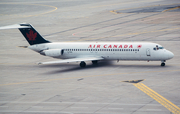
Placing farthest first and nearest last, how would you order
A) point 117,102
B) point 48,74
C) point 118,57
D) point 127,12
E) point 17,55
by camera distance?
1. point 127,12
2. point 17,55
3. point 118,57
4. point 48,74
5. point 117,102

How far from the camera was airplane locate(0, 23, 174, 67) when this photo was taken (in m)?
44.3

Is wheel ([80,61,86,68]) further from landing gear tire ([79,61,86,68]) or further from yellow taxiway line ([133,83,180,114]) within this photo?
yellow taxiway line ([133,83,180,114])

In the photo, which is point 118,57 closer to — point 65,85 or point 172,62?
point 172,62

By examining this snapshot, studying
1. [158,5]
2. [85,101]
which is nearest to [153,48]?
[85,101]

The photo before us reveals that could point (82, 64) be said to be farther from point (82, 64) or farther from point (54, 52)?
point (54, 52)

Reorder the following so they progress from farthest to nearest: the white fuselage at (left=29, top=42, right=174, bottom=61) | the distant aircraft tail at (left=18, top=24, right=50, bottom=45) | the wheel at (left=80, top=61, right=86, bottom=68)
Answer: the distant aircraft tail at (left=18, top=24, right=50, bottom=45) → the wheel at (left=80, top=61, right=86, bottom=68) → the white fuselage at (left=29, top=42, right=174, bottom=61)

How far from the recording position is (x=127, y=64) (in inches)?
1855

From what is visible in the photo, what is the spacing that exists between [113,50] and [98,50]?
7.63 feet

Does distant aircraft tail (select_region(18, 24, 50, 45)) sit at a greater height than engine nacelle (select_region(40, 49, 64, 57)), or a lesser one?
greater

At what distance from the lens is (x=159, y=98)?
30.7 meters

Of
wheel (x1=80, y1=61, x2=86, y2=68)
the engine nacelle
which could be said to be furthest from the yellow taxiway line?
the engine nacelle

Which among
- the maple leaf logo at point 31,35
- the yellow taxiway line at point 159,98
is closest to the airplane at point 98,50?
the maple leaf logo at point 31,35

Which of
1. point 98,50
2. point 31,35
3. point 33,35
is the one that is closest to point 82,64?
point 98,50

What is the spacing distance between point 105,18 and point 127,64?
47043mm
